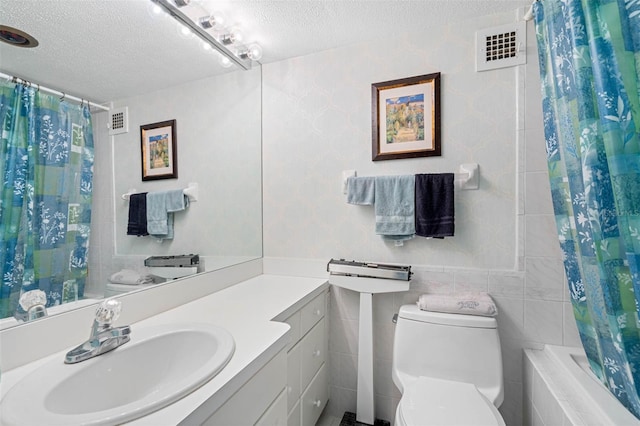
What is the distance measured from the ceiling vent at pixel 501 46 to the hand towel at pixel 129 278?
186 centimetres

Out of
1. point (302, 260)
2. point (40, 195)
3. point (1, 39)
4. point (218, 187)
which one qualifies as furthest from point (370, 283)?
point (1, 39)

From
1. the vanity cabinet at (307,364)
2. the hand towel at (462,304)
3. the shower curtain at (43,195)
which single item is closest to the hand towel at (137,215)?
the shower curtain at (43,195)

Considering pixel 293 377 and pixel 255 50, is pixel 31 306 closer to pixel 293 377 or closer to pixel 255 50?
pixel 293 377

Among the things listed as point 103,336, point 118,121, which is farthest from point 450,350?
point 118,121

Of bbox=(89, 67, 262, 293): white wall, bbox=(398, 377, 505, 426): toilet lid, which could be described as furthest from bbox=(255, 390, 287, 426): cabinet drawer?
bbox=(89, 67, 262, 293): white wall

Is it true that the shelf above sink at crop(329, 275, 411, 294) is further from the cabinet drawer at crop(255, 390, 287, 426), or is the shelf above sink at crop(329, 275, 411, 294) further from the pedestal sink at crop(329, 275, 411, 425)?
the cabinet drawer at crop(255, 390, 287, 426)

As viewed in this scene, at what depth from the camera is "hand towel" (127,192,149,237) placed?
109 cm

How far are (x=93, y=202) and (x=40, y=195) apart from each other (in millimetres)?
143

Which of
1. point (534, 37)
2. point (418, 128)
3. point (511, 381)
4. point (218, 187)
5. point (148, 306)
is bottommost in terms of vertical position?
point (511, 381)

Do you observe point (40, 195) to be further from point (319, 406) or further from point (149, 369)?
point (319, 406)

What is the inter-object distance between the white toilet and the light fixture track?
67.0 inches

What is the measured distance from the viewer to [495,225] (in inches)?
56.7

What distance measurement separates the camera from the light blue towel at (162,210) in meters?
1.18

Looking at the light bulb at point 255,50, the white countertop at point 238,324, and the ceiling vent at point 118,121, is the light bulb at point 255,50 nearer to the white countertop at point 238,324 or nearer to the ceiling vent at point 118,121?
the ceiling vent at point 118,121
